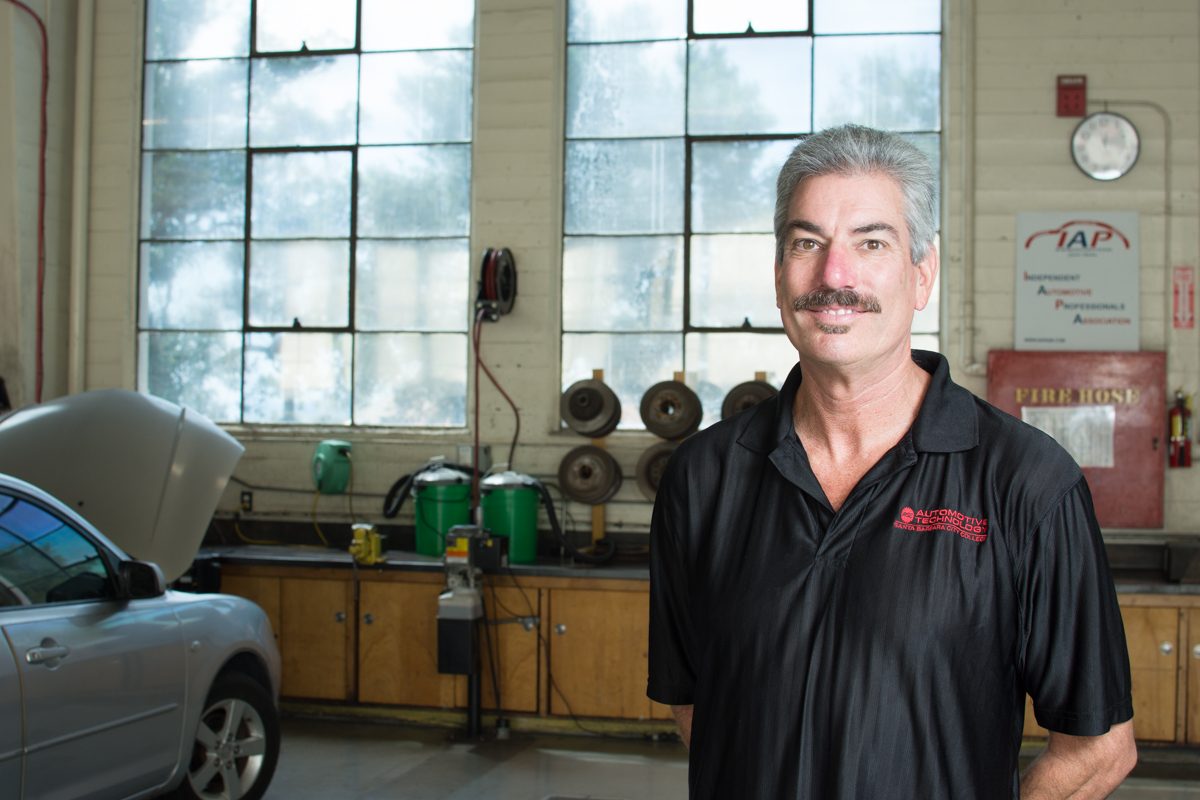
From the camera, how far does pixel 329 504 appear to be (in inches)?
254

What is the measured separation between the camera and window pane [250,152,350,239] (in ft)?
21.7

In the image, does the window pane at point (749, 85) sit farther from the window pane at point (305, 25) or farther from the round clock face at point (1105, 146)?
the window pane at point (305, 25)

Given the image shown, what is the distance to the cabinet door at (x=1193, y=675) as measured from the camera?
5.12m

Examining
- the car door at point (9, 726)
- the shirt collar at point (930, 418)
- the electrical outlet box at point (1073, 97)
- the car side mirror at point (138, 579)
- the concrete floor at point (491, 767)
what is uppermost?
the electrical outlet box at point (1073, 97)

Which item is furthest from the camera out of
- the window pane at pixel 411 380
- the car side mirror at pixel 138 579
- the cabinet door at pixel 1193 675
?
the window pane at pixel 411 380

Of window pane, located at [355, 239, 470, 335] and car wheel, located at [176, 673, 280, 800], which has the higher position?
window pane, located at [355, 239, 470, 335]

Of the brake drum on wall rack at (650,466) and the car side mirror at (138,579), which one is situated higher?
the brake drum on wall rack at (650,466)

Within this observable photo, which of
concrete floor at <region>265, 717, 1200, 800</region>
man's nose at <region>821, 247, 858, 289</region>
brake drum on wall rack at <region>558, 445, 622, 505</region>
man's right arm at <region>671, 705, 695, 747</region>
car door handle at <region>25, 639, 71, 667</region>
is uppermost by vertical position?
man's nose at <region>821, 247, 858, 289</region>

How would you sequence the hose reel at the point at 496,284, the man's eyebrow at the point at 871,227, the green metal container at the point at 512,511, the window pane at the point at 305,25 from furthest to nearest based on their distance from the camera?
the window pane at the point at 305,25 < the hose reel at the point at 496,284 < the green metal container at the point at 512,511 < the man's eyebrow at the point at 871,227

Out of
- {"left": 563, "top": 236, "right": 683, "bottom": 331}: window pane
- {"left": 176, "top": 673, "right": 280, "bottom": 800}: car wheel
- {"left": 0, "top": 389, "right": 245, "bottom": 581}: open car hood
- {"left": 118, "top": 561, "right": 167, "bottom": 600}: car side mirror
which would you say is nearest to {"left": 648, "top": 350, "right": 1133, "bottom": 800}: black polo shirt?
{"left": 118, "top": 561, "right": 167, "bottom": 600}: car side mirror

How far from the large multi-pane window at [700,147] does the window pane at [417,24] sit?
639mm

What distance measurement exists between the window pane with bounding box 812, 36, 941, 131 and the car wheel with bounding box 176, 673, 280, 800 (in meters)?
4.05

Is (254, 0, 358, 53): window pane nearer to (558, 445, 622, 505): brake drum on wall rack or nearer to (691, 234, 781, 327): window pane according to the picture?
(691, 234, 781, 327): window pane

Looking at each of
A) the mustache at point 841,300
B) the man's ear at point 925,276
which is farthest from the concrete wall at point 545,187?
the mustache at point 841,300
